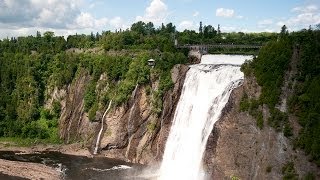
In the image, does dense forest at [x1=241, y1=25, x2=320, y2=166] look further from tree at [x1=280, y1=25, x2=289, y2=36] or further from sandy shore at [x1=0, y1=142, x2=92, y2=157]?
sandy shore at [x1=0, y1=142, x2=92, y2=157]

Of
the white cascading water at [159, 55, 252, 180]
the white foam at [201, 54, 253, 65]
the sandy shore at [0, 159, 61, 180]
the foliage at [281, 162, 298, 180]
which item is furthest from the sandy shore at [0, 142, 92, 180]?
the foliage at [281, 162, 298, 180]

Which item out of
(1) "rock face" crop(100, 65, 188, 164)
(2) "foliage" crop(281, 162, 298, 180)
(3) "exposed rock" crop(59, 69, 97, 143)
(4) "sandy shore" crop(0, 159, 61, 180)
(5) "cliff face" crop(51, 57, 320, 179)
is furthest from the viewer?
(3) "exposed rock" crop(59, 69, 97, 143)

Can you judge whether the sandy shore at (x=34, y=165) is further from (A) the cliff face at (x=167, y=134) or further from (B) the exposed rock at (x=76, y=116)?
(B) the exposed rock at (x=76, y=116)

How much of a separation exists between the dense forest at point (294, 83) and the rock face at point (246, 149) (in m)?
0.87

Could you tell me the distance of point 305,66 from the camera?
53.7 metres

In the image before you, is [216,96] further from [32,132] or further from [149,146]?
[32,132]

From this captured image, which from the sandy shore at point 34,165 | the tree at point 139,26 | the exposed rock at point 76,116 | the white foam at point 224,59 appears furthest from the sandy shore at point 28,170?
the tree at point 139,26

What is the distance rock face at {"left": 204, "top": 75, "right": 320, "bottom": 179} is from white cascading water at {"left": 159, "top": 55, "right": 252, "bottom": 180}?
224cm

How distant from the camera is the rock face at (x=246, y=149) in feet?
164

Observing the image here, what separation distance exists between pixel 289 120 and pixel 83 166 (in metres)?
31.3

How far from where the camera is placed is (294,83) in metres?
53.8

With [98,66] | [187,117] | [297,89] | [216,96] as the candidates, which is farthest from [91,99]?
[297,89]

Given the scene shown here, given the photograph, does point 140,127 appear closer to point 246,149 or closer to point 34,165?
point 34,165

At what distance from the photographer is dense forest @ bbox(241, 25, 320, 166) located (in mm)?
49531
